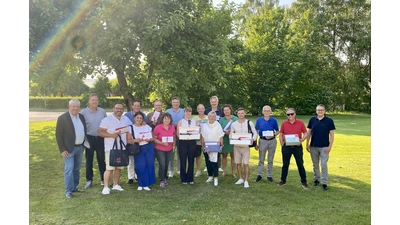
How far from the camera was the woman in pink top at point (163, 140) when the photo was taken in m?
6.94

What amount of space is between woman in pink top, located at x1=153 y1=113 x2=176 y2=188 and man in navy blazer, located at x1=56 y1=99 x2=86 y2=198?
1489 millimetres

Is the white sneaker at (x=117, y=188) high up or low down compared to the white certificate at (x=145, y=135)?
down

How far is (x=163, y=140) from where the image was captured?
693cm

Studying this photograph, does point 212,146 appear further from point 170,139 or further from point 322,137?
point 322,137

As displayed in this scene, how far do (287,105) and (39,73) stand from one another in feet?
99.5

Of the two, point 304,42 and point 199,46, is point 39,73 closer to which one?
point 199,46

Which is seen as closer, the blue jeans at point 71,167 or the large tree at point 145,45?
the blue jeans at point 71,167

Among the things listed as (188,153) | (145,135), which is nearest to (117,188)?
(145,135)

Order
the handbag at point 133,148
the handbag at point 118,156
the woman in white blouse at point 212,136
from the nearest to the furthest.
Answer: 1. the handbag at point 118,156
2. the handbag at point 133,148
3. the woman in white blouse at point 212,136

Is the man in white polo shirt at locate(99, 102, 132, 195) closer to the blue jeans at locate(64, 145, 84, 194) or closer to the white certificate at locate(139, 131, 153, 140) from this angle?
the white certificate at locate(139, 131, 153, 140)

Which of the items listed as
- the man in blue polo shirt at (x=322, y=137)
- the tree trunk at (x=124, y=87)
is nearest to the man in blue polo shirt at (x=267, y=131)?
the man in blue polo shirt at (x=322, y=137)

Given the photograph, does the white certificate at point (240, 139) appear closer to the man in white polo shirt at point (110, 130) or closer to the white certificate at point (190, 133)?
the white certificate at point (190, 133)

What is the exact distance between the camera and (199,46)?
854 cm

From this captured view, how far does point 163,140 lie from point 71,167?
1856mm
